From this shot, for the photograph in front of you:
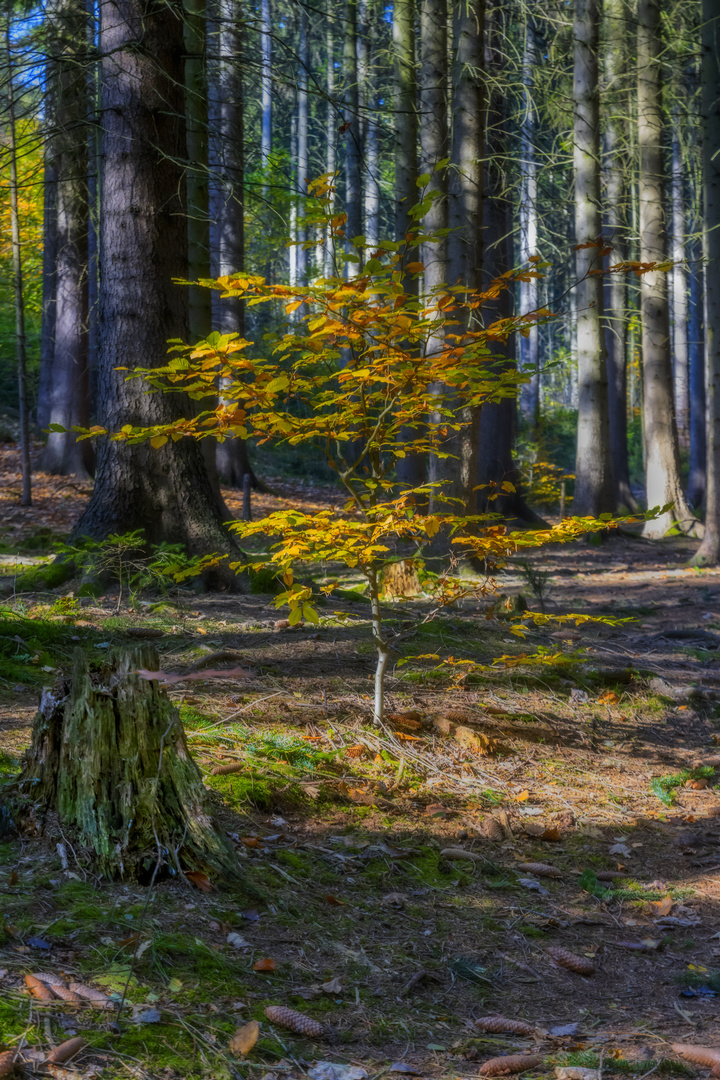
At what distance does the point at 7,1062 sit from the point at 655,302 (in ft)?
45.1

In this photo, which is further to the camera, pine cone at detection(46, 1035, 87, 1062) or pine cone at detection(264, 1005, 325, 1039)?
pine cone at detection(264, 1005, 325, 1039)

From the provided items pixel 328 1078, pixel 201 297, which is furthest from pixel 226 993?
pixel 201 297

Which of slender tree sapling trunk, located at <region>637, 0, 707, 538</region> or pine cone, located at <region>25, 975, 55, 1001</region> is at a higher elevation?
slender tree sapling trunk, located at <region>637, 0, 707, 538</region>

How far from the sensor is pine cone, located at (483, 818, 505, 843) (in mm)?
3633

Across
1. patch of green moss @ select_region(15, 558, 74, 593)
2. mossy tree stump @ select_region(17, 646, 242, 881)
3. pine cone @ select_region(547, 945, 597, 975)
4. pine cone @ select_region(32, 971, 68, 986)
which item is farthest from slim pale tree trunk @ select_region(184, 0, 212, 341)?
pine cone @ select_region(32, 971, 68, 986)

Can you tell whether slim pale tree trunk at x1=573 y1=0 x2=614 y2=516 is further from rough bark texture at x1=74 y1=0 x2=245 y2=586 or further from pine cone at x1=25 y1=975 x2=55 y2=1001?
pine cone at x1=25 y1=975 x2=55 y2=1001

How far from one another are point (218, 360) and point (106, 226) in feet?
12.9

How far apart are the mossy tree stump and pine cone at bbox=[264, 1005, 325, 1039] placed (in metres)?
0.62

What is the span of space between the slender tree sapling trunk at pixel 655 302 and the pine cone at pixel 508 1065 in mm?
11465

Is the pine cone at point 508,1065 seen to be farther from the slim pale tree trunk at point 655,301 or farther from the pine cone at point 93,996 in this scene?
the slim pale tree trunk at point 655,301

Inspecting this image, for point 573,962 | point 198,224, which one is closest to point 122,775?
point 573,962

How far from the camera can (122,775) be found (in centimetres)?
256

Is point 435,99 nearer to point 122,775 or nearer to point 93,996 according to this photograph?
point 122,775

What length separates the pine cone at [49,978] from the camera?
6.14ft
